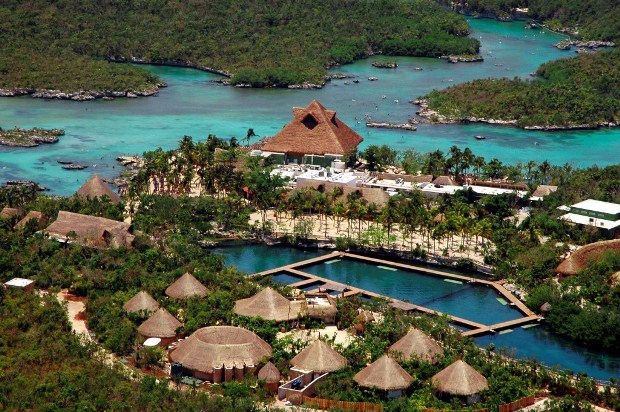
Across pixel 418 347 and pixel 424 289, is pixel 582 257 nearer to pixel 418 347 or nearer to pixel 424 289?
pixel 424 289

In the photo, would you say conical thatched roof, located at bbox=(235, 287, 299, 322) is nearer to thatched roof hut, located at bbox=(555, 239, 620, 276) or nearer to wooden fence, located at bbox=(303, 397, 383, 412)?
wooden fence, located at bbox=(303, 397, 383, 412)

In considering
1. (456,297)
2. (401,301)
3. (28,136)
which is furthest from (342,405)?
(28,136)

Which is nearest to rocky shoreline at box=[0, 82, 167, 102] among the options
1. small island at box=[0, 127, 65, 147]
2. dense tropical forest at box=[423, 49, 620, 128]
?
small island at box=[0, 127, 65, 147]

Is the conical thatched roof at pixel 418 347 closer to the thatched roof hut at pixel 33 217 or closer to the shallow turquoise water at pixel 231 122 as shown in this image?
the thatched roof hut at pixel 33 217

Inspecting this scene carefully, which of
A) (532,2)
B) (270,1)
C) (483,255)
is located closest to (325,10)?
(270,1)

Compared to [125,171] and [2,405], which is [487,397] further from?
[125,171]
